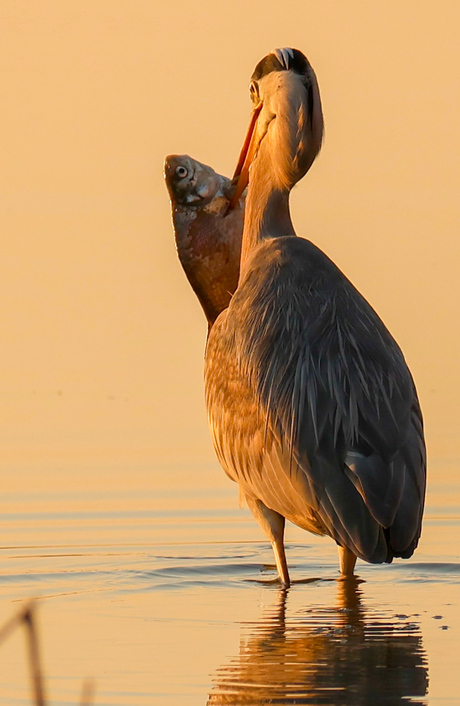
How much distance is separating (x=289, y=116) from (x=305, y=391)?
198 centimetres

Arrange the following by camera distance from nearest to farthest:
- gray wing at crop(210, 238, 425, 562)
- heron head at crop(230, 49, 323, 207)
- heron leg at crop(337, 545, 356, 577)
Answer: gray wing at crop(210, 238, 425, 562)
heron leg at crop(337, 545, 356, 577)
heron head at crop(230, 49, 323, 207)

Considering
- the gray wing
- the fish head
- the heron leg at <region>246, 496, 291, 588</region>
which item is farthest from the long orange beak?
the heron leg at <region>246, 496, 291, 588</region>

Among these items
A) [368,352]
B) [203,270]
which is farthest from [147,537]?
[368,352]

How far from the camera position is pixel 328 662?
5641mm

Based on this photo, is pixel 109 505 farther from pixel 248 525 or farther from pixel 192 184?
pixel 192 184

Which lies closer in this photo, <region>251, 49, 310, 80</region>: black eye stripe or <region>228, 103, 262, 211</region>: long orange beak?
<region>251, 49, 310, 80</region>: black eye stripe

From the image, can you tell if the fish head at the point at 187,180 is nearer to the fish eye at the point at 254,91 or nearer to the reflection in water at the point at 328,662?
the fish eye at the point at 254,91

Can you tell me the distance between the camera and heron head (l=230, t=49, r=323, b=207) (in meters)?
7.96

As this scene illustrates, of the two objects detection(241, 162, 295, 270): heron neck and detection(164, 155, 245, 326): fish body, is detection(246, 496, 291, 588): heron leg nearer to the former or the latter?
detection(241, 162, 295, 270): heron neck

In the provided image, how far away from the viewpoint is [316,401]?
662cm

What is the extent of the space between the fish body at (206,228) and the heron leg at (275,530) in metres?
1.70

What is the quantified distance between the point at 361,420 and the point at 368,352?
53 centimetres

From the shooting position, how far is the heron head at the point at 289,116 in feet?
26.1

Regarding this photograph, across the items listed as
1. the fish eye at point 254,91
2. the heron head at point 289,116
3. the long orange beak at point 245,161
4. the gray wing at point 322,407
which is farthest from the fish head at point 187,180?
the gray wing at point 322,407
